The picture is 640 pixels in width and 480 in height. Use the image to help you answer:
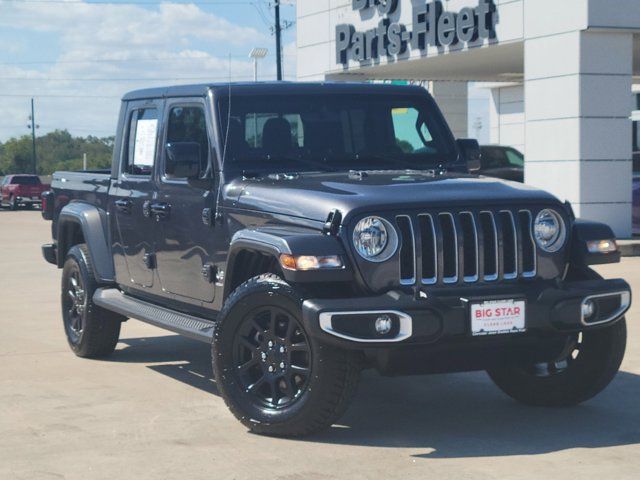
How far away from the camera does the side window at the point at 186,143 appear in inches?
294

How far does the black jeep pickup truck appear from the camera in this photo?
625 cm

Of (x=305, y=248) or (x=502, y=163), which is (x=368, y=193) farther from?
(x=502, y=163)

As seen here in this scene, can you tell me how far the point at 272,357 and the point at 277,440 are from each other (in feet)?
1.44

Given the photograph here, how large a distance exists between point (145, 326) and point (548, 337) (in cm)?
559

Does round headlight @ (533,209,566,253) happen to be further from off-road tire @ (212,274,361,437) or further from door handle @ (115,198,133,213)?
door handle @ (115,198,133,213)

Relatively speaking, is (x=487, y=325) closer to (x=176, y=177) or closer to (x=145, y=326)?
(x=176, y=177)

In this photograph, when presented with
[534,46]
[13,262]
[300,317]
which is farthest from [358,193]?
[534,46]

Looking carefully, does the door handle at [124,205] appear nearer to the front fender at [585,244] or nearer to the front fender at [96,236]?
the front fender at [96,236]

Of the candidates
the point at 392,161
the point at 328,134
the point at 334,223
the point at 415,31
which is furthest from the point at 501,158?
the point at 334,223

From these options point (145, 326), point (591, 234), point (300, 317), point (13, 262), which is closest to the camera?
point (300, 317)

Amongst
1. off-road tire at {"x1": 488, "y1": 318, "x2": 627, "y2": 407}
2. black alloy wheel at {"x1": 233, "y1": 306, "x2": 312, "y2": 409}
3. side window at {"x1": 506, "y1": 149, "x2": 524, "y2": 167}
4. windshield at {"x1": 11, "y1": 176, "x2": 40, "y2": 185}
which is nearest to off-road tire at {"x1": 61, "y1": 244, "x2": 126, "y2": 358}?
black alloy wheel at {"x1": 233, "y1": 306, "x2": 312, "y2": 409}

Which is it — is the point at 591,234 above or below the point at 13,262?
above

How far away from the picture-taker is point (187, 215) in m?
7.77

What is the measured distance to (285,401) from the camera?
651 cm
